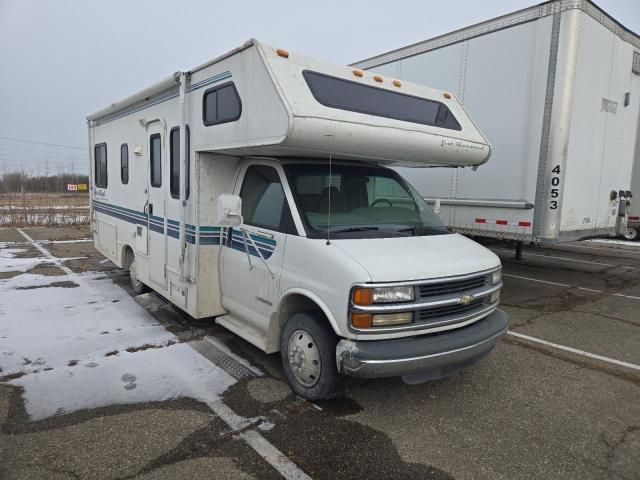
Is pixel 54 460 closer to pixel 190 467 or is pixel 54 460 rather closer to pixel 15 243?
pixel 190 467

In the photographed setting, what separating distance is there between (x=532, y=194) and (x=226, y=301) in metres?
4.57

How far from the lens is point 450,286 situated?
3.58 m

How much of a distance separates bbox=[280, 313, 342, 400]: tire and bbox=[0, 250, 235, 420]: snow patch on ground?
657mm

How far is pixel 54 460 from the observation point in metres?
2.95

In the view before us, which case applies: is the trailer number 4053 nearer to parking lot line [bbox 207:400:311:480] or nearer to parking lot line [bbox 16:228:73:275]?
parking lot line [bbox 207:400:311:480]

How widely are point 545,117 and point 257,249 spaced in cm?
465

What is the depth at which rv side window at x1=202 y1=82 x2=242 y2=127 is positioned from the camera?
13.8 ft

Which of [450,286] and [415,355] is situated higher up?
[450,286]

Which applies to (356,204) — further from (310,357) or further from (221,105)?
(221,105)

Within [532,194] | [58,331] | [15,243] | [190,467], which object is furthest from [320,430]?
[15,243]

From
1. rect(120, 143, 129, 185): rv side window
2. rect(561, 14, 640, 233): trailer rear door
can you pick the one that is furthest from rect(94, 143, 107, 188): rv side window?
rect(561, 14, 640, 233): trailer rear door

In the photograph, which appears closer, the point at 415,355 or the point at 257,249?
the point at 415,355

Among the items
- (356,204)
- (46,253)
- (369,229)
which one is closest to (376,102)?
(356,204)

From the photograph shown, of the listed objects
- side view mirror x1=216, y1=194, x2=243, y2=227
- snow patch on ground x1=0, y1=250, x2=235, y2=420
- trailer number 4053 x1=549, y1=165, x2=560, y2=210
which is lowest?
snow patch on ground x1=0, y1=250, x2=235, y2=420
